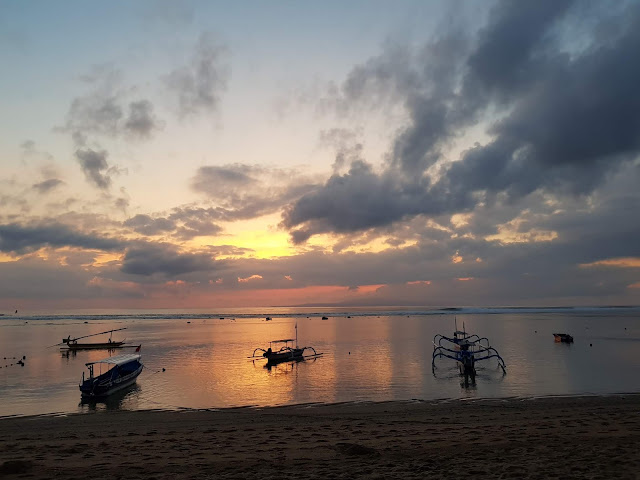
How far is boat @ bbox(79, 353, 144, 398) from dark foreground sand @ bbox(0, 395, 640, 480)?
17.5ft

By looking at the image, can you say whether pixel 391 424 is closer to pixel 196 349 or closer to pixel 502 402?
pixel 502 402

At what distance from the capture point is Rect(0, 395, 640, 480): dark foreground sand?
13.9m

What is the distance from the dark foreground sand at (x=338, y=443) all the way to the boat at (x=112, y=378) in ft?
17.5

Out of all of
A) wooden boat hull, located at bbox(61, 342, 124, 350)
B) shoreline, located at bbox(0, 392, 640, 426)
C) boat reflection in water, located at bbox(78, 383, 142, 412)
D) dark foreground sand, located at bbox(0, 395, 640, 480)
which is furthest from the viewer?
wooden boat hull, located at bbox(61, 342, 124, 350)

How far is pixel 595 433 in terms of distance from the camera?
18469 millimetres

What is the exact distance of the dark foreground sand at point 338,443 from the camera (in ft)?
45.8

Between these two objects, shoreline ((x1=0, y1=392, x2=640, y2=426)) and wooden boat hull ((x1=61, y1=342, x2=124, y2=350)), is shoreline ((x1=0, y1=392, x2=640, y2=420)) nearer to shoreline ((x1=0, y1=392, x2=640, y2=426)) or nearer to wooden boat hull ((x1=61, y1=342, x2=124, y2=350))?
shoreline ((x1=0, y1=392, x2=640, y2=426))

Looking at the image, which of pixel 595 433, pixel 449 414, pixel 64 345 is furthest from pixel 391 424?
pixel 64 345

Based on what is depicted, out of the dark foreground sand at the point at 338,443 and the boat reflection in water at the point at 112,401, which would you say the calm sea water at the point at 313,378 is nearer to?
the boat reflection in water at the point at 112,401

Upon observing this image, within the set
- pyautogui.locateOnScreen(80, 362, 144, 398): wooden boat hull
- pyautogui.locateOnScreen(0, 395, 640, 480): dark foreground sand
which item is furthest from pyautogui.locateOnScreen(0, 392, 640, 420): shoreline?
pyautogui.locateOnScreen(80, 362, 144, 398): wooden boat hull

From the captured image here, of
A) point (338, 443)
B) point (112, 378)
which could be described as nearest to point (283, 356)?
point (112, 378)

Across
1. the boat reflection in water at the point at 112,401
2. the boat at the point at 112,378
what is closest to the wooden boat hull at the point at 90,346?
the boat at the point at 112,378

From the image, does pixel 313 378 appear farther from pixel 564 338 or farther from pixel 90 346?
pixel 90 346

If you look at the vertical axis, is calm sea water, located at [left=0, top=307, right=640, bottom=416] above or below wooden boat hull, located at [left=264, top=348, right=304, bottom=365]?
below
